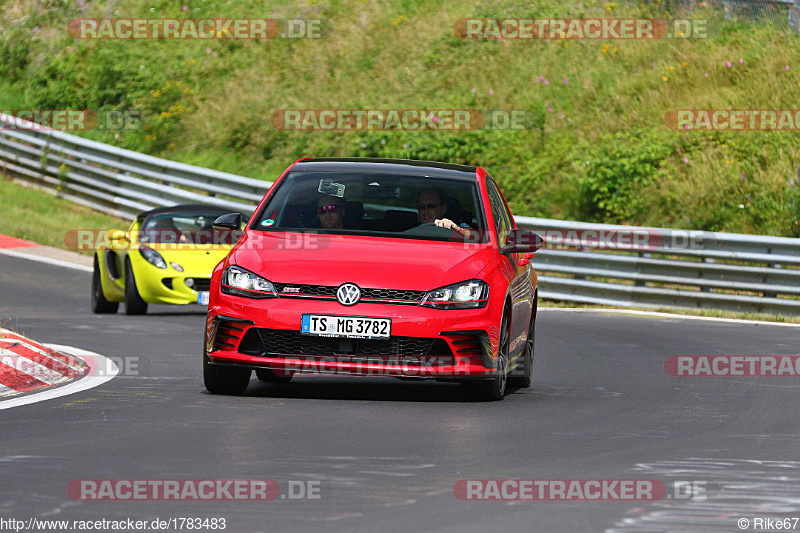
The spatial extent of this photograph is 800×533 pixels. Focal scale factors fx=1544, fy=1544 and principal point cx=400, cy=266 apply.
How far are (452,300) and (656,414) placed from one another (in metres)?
1.49

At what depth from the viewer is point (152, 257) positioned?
1781cm

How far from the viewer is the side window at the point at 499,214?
36.3ft

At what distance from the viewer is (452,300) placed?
9930mm

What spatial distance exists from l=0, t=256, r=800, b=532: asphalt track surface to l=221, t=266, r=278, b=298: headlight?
711 millimetres

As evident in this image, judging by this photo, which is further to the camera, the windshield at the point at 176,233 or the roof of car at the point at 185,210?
the roof of car at the point at 185,210

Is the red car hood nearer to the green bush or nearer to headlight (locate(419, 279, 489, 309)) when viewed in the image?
headlight (locate(419, 279, 489, 309))

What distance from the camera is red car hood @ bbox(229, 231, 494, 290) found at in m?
9.83

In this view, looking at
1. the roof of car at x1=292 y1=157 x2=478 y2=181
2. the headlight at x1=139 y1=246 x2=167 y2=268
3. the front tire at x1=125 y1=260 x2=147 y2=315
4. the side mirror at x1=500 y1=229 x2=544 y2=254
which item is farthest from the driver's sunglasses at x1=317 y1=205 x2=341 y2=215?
the front tire at x1=125 y1=260 x2=147 y2=315

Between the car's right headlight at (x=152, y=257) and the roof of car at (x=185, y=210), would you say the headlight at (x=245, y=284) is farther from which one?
the roof of car at (x=185, y=210)

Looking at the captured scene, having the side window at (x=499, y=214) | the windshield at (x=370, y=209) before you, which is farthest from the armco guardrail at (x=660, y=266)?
the windshield at (x=370, y=209)

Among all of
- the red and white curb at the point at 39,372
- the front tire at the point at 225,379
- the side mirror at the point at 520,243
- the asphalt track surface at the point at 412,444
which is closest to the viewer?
the asphalt track surface at the point at 412,444

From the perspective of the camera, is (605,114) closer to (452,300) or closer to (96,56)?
(96,56)

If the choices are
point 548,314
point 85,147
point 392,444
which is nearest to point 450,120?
point 85,147

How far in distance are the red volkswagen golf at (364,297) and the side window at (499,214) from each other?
7.2 inches
